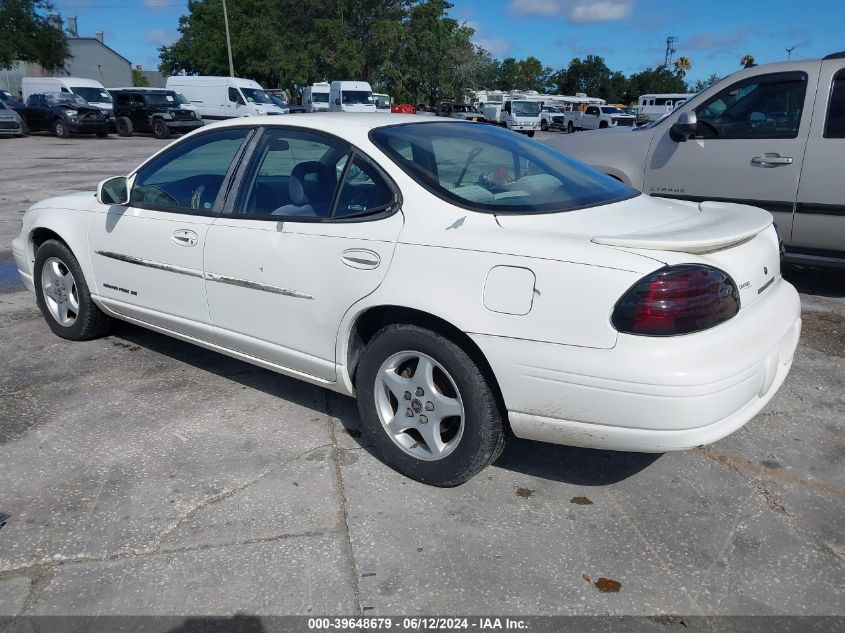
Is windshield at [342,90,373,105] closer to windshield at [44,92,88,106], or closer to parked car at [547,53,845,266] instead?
windshield at [44,92,88,106]

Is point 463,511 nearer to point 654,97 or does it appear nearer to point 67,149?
point 67,149

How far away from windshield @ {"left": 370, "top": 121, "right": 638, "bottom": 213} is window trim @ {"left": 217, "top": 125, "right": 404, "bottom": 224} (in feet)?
0.32

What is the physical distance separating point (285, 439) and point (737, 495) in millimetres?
2089

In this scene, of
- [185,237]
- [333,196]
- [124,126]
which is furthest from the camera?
[124,126]

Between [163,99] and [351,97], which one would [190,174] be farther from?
[351,97]

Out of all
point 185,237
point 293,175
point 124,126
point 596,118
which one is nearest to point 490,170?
point 293,175

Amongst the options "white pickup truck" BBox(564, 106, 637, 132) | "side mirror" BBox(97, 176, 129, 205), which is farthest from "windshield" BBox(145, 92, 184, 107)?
"side mirror" BBox(97, 176, 129, 205)

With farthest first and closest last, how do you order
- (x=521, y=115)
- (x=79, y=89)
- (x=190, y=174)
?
1. (x=521, y=115)
2. (x=79, y=89)
3. (x=190, y=174)

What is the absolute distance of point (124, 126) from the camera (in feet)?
95.6

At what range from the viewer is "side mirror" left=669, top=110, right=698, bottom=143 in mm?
5750

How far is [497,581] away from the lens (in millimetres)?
2467

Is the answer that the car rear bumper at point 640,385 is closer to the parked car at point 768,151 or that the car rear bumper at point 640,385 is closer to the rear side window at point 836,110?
the parked car at point 768,151

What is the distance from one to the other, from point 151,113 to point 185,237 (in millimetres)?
27443

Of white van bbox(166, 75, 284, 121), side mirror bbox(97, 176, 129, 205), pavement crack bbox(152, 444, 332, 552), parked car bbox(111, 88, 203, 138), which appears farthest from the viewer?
white van bbox(166, 75, 284, 121)
